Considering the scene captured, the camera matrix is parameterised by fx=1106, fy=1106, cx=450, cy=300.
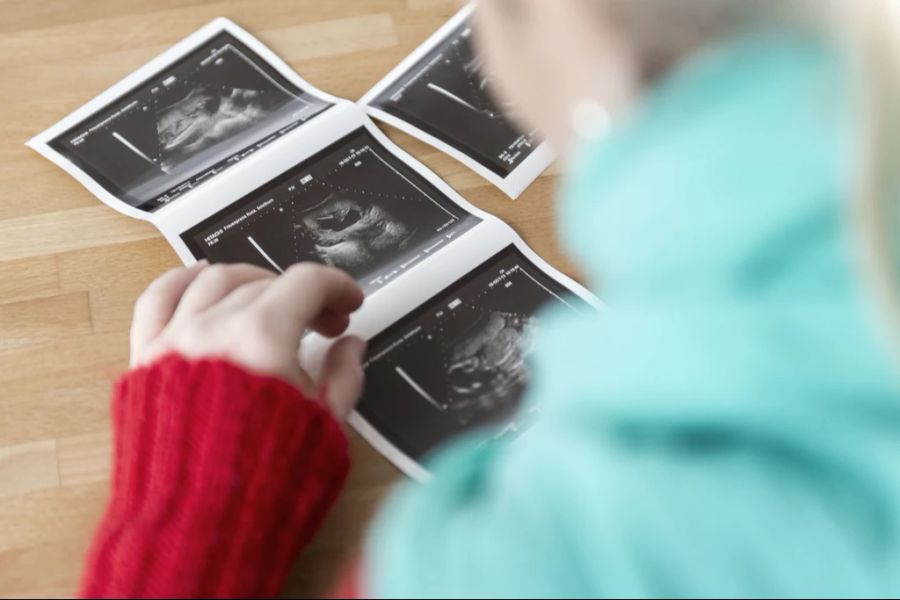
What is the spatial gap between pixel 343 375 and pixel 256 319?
68mm

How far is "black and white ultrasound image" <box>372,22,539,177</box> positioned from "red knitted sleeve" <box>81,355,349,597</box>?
28 centimetres

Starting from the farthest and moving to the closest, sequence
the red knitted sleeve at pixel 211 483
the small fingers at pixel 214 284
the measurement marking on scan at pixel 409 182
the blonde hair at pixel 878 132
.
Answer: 1. the measurement marking on scan at pixel 409 182
2. the small fingers at pixel 214 284
3. the red knitted sleeve at pixel 211 483
4. the blonde hair at pixel 878 132

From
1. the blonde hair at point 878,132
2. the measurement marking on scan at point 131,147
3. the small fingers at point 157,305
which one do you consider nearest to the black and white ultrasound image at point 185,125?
the measurement marking on scan at point 131,147

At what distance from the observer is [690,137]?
42 centimetres

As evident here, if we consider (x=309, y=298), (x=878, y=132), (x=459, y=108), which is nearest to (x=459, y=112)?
(x=459, y=108)

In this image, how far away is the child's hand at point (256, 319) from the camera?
67 centimetres

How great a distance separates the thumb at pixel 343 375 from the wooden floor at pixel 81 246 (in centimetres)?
4

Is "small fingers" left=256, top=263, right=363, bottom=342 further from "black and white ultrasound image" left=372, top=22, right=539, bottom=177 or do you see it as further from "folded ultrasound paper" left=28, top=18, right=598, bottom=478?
"black and white ultrasound image" left=372, top=22, right=539, bottom=177

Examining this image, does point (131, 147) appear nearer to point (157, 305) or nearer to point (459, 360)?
point (157, 305)

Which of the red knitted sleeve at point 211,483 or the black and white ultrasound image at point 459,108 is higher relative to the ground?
the black and white ultrasound image at point 459,108

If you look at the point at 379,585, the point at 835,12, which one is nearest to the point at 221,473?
the point at 379,585

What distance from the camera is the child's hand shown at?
666mm

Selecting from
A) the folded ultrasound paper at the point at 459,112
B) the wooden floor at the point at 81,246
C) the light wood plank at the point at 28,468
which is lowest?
the light wood plank at the point at 28,468

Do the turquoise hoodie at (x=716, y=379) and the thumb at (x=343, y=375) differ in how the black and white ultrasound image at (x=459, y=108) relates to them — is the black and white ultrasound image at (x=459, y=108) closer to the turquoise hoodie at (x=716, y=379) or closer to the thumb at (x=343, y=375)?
the thumb at (x=343, y=375)
